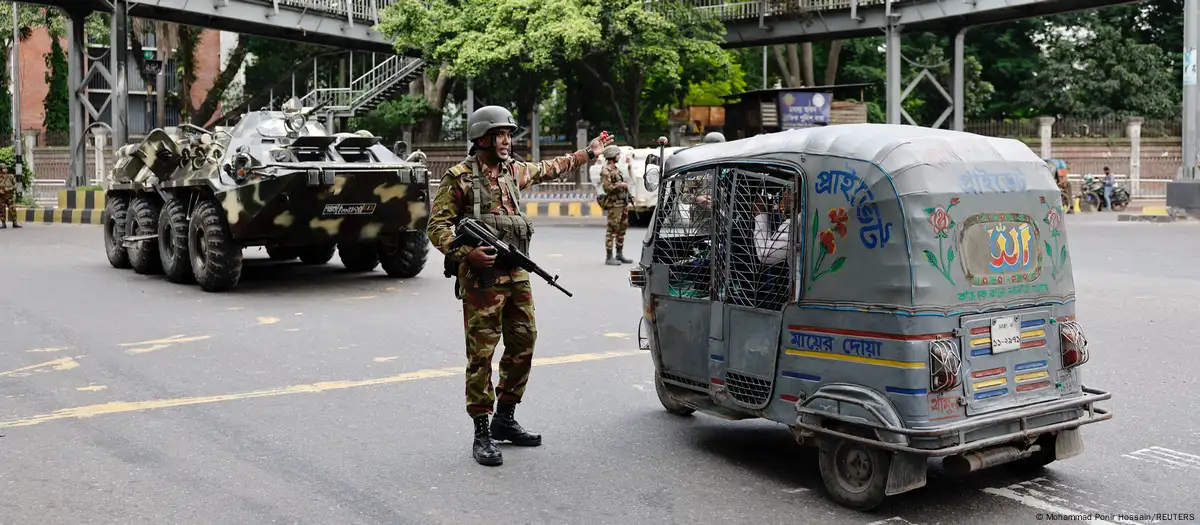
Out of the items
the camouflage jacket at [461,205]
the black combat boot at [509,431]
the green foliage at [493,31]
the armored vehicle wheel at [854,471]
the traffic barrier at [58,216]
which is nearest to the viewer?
the armored vehicle wheel at [854,471]

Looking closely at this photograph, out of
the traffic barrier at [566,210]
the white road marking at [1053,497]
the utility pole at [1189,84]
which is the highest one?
the utility pole at [1189,84]

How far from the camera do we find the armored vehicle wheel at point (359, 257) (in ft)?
50.2

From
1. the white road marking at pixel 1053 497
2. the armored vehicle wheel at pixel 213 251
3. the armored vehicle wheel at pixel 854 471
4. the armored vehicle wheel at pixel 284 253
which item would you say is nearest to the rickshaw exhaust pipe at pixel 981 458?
the white road marking at pixel 1053 497

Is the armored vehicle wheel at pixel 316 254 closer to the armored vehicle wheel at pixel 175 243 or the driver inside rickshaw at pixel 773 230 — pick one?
the armored vehicle wheel at pixel 175 243

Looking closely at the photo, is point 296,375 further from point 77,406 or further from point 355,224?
point 355,224

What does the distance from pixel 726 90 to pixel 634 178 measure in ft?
59.4

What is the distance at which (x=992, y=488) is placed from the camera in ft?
18.0

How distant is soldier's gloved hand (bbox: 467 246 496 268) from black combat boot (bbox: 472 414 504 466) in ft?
2.53

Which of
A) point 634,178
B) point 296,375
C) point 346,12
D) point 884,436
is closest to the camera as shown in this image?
point 884,436

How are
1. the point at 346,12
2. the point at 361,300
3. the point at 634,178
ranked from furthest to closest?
1. the point at 346,12
2. the point at 634,178
3. the point at 361,300

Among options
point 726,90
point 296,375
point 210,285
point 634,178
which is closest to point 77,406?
point 296,375

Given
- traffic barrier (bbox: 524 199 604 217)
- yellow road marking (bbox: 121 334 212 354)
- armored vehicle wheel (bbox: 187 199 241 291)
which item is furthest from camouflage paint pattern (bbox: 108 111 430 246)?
traffic barrier (bbox: 524 199 604 217)

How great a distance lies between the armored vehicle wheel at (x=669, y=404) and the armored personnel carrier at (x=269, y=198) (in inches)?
267

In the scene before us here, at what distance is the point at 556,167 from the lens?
6445 mm
